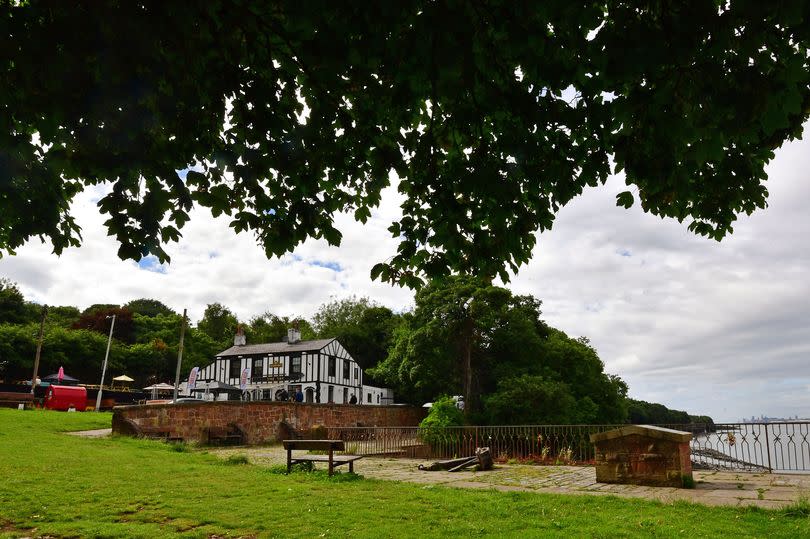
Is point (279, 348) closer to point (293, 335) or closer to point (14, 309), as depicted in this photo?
point (293, 335)

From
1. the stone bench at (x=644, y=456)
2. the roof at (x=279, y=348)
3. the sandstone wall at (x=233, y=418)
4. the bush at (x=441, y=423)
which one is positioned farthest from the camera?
the roof at (x=279, y=348)

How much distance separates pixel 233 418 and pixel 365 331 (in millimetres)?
38451

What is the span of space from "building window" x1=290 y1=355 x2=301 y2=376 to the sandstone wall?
13733 millimetres

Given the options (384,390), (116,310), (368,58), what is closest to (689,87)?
(368,58)

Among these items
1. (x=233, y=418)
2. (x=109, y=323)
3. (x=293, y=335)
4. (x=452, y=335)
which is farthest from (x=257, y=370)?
(x=109, y=323)

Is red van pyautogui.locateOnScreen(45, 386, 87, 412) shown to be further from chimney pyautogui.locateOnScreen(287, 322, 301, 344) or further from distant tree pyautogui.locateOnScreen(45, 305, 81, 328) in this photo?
distant tree pyautogui.locateOnScreen(45, 305, 81, 328)

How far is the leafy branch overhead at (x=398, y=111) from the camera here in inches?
133

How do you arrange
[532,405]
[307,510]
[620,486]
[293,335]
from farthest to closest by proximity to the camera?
[293,335] → [532,405] → [620,486] → [307,510]

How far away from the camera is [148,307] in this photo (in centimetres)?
7788

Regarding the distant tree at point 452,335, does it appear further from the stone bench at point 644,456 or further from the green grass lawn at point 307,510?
the green grass lawn at point 307,510

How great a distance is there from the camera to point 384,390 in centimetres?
5225

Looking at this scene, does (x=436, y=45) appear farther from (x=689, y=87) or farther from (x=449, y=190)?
(x=449, y=190)

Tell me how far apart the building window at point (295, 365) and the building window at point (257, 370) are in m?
2.90

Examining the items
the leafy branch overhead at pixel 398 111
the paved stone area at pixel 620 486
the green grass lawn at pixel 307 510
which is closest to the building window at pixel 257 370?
the paved stone area at pixel 620 486
